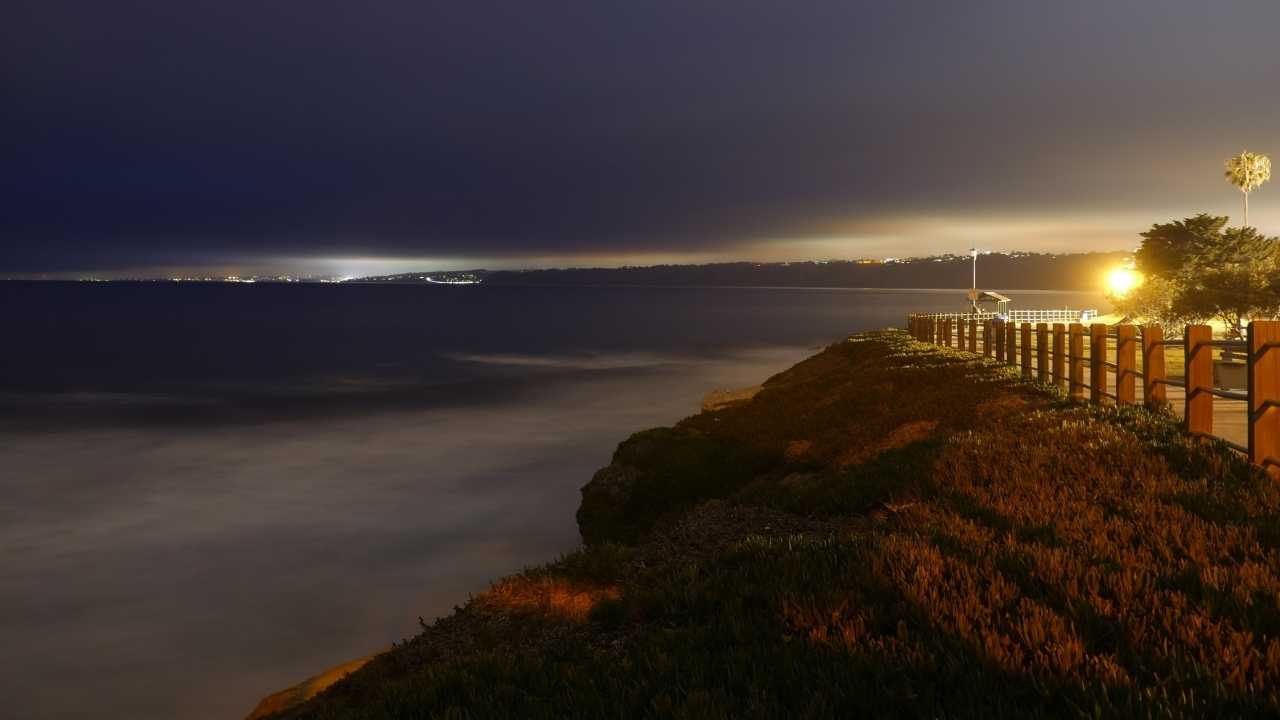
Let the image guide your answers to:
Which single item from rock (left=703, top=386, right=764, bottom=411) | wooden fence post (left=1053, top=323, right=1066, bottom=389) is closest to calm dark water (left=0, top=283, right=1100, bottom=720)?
rock (left=703, top=386, right=764, bottom=411)

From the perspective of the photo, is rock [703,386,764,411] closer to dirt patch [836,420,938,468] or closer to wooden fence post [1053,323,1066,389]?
wooden fence post [1053,323,1066,389]

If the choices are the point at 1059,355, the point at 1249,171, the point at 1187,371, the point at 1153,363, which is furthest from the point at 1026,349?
the point at 1249,171

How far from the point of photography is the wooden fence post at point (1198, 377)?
9703 millimetres

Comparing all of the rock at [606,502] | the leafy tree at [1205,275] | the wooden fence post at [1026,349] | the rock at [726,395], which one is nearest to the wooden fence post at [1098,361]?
the wooden fence post at [1026,349]

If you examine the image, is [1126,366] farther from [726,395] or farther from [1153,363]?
[726,395]

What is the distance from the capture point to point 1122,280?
232 feet

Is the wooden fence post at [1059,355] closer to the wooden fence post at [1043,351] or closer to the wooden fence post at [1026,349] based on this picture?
the wooden fence post at [1043,351]

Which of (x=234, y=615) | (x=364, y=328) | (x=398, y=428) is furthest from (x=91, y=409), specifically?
(x=364, y=328)

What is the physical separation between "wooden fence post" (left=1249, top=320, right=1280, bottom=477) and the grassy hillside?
33 cm

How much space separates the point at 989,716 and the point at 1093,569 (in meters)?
2.05

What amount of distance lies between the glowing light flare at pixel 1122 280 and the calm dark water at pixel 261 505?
29.4 m

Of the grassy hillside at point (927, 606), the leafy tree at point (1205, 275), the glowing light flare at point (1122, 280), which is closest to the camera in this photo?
the grassy hillside at point (927, 606)

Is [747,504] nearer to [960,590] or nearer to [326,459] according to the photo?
[960,590]

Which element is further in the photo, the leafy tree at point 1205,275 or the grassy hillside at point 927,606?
the leafy tree at point 1205,275
